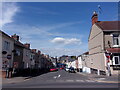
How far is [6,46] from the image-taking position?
85.3ft

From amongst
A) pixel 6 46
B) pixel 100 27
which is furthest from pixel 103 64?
pixel 6 46

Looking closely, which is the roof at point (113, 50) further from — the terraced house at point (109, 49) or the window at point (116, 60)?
the window at point (116, 60)

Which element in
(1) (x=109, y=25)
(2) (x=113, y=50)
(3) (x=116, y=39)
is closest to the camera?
(2) (x=113, y=50)

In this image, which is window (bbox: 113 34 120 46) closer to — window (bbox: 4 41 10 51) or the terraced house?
the terraced house

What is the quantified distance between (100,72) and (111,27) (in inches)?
340

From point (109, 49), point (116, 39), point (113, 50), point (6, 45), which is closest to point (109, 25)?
point (116, 39)

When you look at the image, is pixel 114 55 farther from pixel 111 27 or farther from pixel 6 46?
pixel 6 46

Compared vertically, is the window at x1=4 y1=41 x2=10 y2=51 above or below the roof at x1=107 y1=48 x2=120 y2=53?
above

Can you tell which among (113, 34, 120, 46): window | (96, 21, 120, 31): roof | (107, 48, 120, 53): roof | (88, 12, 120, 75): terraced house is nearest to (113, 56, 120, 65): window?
(88, 12, 120, 75): terraced house

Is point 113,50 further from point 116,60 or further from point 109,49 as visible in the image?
point 116,60

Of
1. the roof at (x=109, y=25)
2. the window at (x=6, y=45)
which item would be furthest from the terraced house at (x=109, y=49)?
the window at (x=6, y=45)

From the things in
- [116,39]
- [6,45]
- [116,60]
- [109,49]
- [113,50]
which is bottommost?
[116,60]

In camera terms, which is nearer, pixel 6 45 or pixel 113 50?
pixel 113 50

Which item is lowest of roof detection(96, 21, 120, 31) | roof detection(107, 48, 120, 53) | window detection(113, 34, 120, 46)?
roof detection(107, 48, 120, 53)
